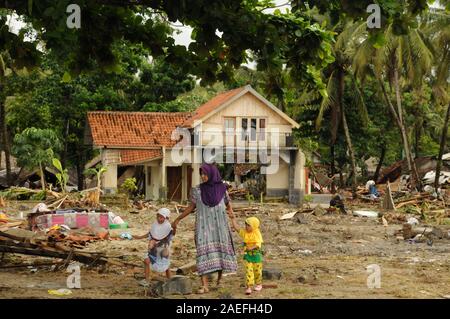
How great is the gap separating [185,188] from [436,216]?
1732 centimetres

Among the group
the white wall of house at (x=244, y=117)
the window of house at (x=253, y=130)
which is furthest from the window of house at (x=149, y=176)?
A: the window of house at (x=253, y=130)

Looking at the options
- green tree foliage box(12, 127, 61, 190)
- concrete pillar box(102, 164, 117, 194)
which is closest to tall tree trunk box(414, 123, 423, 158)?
concrete pillar box(102, 164, 117, 194)

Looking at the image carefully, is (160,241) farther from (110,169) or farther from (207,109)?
(207,109)

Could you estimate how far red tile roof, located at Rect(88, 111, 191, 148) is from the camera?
37781 mm

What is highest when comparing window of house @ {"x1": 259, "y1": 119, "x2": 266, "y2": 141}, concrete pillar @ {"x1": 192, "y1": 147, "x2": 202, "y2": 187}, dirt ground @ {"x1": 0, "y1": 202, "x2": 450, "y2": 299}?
window of house @ {"x1": 259, "y1": 119, "x2": 266, "y2": 141}

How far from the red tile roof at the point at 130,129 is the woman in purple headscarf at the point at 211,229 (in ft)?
93.5

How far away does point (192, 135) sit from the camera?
38594 millimetres

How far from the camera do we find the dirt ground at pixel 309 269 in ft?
31.3

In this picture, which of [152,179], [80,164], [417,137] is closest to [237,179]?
[152,179]

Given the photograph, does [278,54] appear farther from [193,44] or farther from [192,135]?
[192,135]

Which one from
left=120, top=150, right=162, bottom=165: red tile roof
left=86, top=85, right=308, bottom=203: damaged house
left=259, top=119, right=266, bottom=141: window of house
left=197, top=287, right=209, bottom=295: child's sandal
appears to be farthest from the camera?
left=259, top=119, right=266, bottom=141: window of house

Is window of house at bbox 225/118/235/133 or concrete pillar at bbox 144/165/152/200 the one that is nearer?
window of house at bbox 225/118/235/133

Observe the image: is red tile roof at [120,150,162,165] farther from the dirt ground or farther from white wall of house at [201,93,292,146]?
the dirt ground
